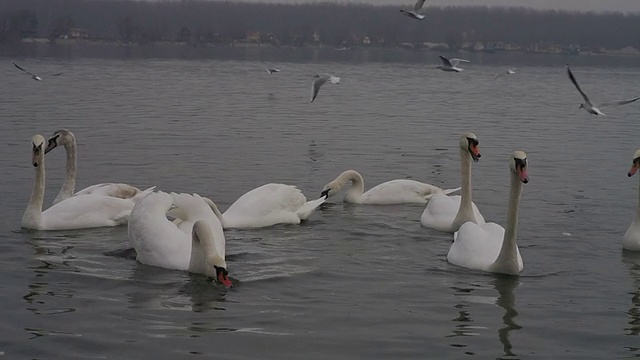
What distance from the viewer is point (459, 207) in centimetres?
1216

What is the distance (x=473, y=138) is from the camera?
12398mm

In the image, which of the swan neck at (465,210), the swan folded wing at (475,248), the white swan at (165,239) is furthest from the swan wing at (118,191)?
the swan folded wing at (475,248)

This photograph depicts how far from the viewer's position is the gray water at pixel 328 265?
25.6 feet

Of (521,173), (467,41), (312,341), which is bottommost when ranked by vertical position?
(312,341)

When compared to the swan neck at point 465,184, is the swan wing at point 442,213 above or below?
below

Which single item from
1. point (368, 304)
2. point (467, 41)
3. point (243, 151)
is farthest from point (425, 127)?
point (467, 41)

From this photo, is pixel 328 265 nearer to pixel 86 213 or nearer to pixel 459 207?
pixel 459 207

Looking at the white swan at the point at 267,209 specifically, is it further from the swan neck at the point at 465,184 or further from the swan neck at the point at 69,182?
the swan neck at the point at 69,182

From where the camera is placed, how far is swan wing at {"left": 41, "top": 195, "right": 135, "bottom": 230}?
11602mm

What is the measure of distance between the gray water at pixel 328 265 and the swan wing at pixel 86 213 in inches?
5.0

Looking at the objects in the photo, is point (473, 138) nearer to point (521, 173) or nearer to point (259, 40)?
point (521, 173)

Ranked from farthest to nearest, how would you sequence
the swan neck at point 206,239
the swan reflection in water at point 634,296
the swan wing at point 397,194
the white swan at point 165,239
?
1. the swan wing at point 397,194
2. the white swan at point 165,239
3. the swan neck at point 206,239
4. the swan reflection in water at point 634,296

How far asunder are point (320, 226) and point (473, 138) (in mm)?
2046

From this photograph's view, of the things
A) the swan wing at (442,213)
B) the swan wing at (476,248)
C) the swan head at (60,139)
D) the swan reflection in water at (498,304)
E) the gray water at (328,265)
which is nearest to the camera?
the gray water at (328,265)
